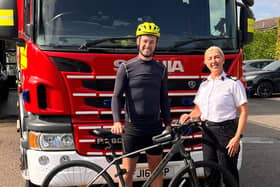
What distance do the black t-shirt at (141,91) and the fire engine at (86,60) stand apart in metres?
0.45

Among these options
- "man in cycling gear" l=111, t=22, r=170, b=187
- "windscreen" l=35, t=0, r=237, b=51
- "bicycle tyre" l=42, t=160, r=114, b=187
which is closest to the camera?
"man in cycling gear" l=111, t=22, r=170, b=187

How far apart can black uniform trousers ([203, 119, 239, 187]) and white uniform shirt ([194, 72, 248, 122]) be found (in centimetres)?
7

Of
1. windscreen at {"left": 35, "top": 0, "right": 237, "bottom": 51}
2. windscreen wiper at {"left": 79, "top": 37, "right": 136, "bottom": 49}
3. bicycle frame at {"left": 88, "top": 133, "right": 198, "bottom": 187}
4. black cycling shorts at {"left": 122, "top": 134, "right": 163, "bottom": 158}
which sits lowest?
bicycle frame at {"left": 88, "top": 133, "right": 198, "bottom": 187}

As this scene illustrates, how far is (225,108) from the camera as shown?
11.9ft

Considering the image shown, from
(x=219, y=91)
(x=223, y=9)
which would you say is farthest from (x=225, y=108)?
(x=223, y=9)

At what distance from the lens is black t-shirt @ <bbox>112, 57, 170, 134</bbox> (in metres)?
3.53

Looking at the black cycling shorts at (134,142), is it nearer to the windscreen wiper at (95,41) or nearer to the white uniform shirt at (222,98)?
the white uniform shirt at (222,98)

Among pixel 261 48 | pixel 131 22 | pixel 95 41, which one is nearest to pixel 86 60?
pixel 95 41

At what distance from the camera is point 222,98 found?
3598 mm

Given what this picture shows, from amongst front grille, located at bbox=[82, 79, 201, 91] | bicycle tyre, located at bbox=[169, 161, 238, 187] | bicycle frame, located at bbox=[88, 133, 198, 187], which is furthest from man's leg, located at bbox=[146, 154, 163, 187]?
front grille, located at bbox=[82, 79, 201, 91]

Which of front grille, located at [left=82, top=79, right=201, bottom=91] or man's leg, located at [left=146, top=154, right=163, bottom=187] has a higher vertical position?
front grille, located at [left=82, top=79, right=201, bottom=91]

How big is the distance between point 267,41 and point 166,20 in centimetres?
3379

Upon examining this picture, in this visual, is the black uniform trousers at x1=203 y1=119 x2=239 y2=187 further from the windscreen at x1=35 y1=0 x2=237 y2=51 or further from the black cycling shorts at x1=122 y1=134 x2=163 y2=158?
the windscreen at x1=35 y1=0 x2=237 y2=51

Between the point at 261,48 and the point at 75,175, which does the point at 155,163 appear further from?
the point at 261,48
